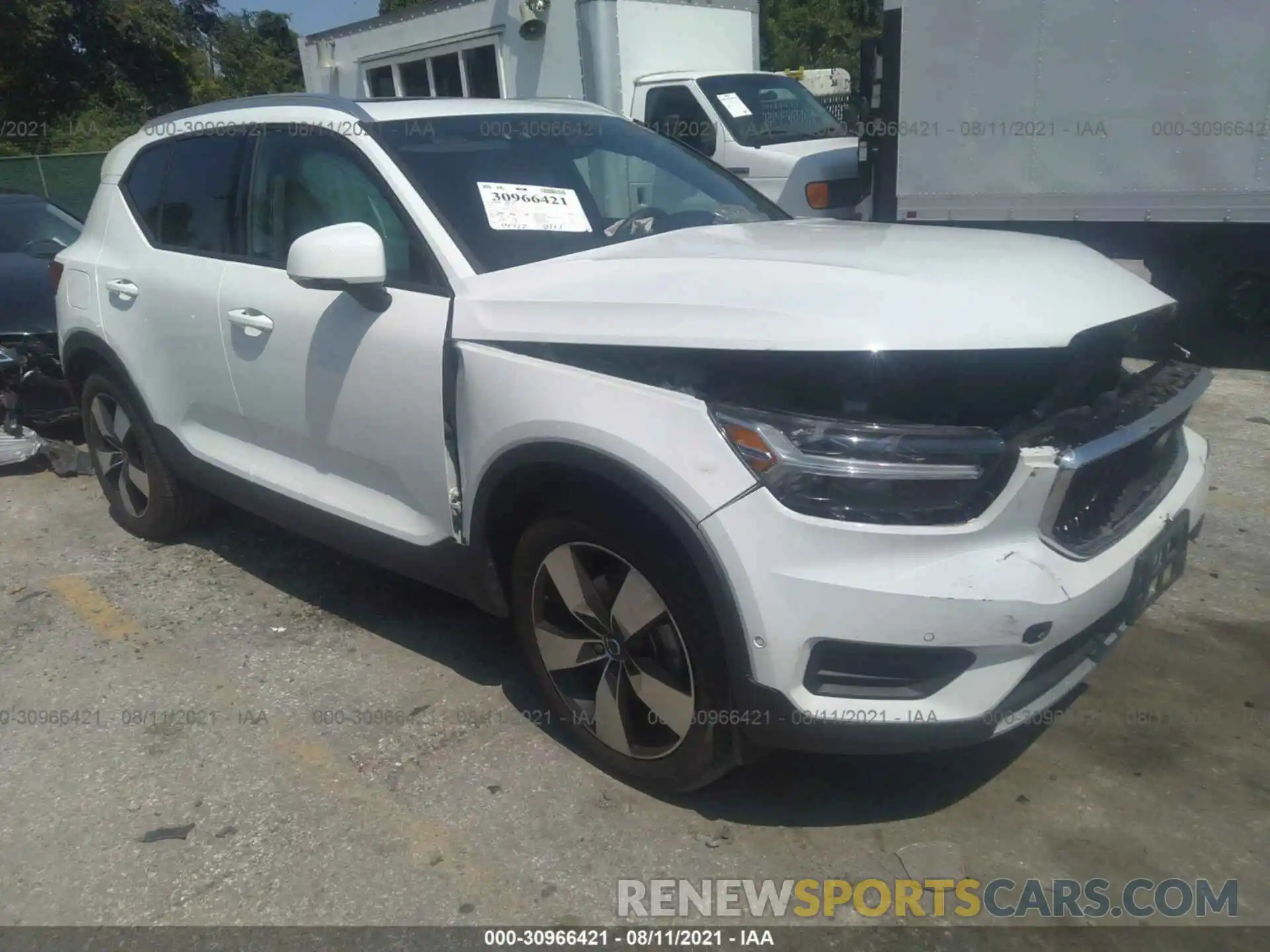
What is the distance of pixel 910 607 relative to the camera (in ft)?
7.55

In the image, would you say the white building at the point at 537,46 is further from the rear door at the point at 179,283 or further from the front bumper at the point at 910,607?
the front bumper at the point at 910,607

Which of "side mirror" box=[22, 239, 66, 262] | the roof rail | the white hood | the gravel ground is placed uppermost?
the roof rail

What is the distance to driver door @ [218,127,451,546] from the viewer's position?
3139 mm

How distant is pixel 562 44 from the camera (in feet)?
32.8

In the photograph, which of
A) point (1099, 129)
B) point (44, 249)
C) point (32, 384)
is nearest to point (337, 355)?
point (32, 384)

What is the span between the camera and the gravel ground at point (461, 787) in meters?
2.65

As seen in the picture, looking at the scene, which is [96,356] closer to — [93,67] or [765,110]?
[765,110]

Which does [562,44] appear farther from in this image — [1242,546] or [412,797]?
[412,797]

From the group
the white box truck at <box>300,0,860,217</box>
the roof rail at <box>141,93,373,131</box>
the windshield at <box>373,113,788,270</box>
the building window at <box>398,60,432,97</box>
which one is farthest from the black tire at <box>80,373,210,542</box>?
the building window at <box>398,60,432,97</box>

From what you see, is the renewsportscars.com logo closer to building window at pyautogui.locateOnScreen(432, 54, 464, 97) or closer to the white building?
the white building

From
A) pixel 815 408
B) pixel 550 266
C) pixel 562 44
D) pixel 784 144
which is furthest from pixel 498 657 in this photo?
pixel 562 44

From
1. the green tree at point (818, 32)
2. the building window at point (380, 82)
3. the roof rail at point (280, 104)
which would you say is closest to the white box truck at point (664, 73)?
the building window at point (380, 82)

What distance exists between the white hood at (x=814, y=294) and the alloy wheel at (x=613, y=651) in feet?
1.96

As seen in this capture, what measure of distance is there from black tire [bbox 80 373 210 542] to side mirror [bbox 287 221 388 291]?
1.75m
